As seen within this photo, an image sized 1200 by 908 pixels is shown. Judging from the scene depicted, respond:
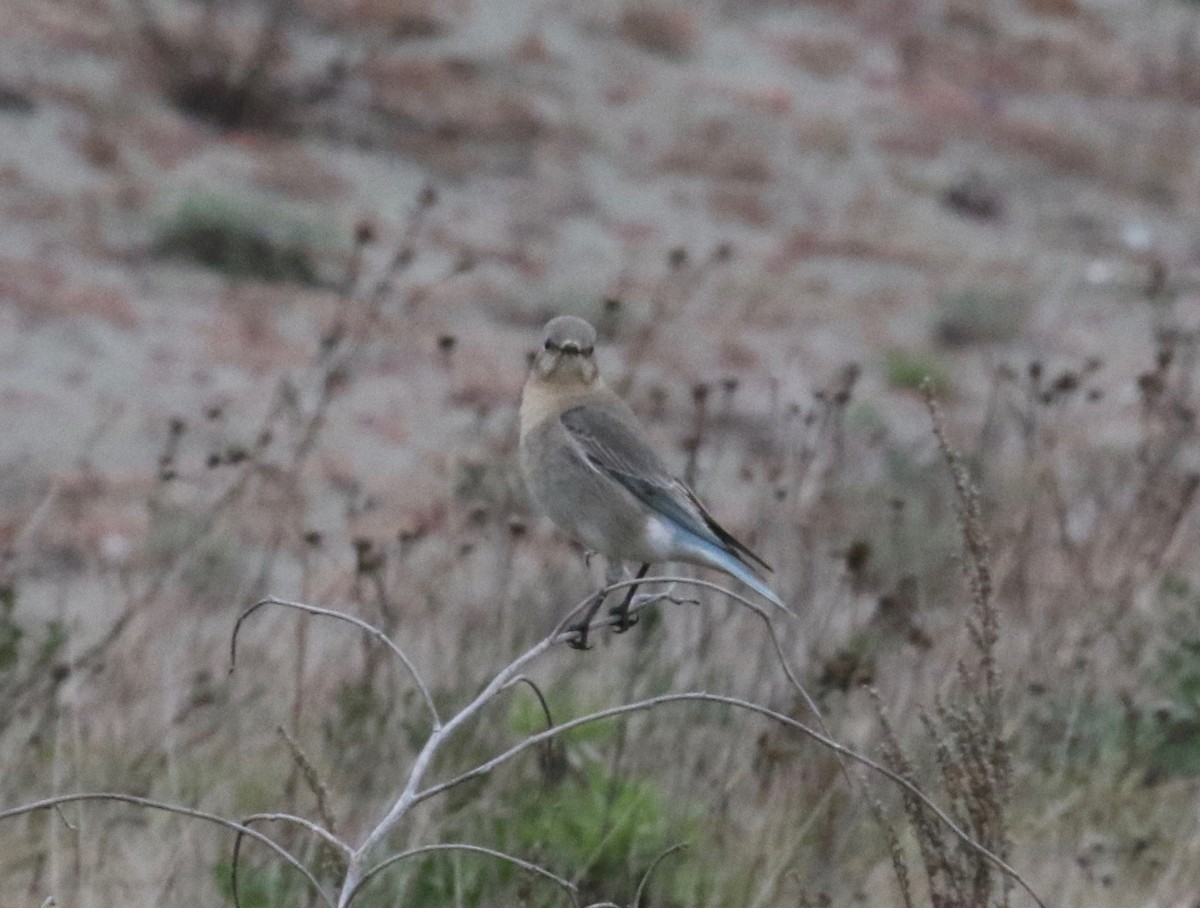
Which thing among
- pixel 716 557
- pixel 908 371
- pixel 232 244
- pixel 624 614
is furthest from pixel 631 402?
pixel 232 244

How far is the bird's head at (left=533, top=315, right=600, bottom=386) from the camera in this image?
136 inches

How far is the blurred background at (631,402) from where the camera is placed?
→ 13.8 feet

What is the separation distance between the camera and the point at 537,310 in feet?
40.0

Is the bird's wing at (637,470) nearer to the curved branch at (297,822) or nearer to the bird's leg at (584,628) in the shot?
the bird's leg at (584,628)

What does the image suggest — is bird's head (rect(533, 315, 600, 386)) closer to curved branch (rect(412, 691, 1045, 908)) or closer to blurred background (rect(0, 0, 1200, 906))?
blurred background (rect(0, 0, 1200, 906))

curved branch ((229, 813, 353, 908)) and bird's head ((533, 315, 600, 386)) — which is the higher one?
bird's head ((533, 315, 600, 386))

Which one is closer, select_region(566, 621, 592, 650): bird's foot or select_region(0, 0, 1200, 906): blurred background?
select_region(566, 621, 592, 650): bird's foot

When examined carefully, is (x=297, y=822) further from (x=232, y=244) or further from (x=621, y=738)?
(x=232, y=244)

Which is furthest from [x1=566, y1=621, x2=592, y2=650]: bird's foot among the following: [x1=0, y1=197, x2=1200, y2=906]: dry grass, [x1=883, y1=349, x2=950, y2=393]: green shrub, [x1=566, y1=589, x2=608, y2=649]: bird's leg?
[x1=883, y1=349, x2=950, y2=393]: green shrub

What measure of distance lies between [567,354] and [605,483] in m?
0.29

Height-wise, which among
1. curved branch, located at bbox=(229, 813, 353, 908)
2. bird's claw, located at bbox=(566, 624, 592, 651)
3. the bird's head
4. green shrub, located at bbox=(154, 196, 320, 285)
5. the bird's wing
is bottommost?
green shrub, located at bbox=(154, 196, 320, 285)

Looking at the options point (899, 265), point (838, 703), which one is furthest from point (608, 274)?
point (838, 703)

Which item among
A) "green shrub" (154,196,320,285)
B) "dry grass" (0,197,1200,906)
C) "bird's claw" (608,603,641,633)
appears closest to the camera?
"bird's claw" (608,603,641,633)

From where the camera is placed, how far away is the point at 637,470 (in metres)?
3.34
